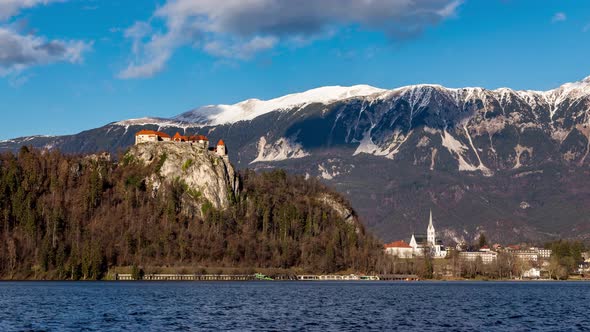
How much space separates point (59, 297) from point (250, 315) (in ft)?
179

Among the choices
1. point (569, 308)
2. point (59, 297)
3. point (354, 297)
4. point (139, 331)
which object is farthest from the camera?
point (354, 297)

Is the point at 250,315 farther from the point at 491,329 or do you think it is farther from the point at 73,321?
the point at 491,329

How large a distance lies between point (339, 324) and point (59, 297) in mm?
71920

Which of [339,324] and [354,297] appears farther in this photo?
[354,297]

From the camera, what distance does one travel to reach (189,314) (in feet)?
419

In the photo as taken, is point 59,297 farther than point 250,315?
Yes

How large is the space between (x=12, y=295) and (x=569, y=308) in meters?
98.1

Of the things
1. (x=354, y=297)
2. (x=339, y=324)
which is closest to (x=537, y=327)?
(x=339, y=324)

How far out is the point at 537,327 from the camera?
112938mm

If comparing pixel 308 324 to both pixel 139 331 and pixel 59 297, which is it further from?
pixel 59 297

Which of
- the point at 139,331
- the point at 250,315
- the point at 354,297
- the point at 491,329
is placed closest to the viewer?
the point at 139,331

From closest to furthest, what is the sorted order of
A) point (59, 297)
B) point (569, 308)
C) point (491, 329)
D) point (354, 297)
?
point (491, 329) < point (569, 308) < point (59, 297) < point (354, 297)

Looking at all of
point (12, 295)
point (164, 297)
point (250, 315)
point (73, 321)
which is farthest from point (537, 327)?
point (12, 295)

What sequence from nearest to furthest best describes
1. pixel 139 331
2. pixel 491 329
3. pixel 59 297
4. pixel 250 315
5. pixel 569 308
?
pixel 139 331 → pixel 491 329 → pixel 250 315 → pixel 569 308 → pixel 59 297
